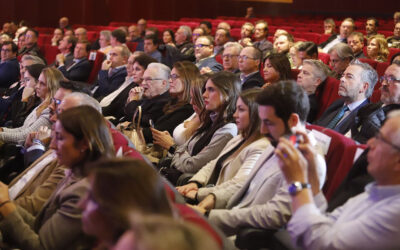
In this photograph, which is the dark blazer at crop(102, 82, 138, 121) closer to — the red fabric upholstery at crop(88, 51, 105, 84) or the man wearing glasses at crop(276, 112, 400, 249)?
the red fabric upholstery at crop(88, 51, 105, 84)

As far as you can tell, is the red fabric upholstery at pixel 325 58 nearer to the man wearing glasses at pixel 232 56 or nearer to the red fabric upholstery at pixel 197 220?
the man wearing glasses at pixel 232 56

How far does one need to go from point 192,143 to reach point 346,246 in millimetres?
1906

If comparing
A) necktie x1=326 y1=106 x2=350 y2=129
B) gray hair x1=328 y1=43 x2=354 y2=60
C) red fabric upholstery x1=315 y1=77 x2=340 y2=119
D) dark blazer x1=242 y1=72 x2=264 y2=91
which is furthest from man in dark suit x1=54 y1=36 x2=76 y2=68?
necktie x1=326 y1=106 x2=350 y2=129

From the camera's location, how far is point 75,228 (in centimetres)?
200

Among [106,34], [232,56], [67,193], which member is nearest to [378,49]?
[232,56]

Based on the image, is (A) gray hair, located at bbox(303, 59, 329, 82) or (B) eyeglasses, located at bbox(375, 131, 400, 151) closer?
(B) eyeglasses, located at bbox(375, 131, 400, 151)

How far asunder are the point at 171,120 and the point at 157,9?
1087cm

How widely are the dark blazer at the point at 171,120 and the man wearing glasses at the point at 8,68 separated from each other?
3.35 m

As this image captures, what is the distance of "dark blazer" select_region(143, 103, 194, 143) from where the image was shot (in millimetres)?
4223

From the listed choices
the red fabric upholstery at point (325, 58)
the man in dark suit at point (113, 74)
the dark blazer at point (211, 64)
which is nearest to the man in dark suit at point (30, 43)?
the man in dark suit at point (113, 74)

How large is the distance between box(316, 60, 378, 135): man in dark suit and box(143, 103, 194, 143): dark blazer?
96 centimetres

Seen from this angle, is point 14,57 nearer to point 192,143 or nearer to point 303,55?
point 303,55

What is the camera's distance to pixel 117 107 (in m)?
5.44

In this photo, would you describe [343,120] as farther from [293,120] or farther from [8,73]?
[8,73]
